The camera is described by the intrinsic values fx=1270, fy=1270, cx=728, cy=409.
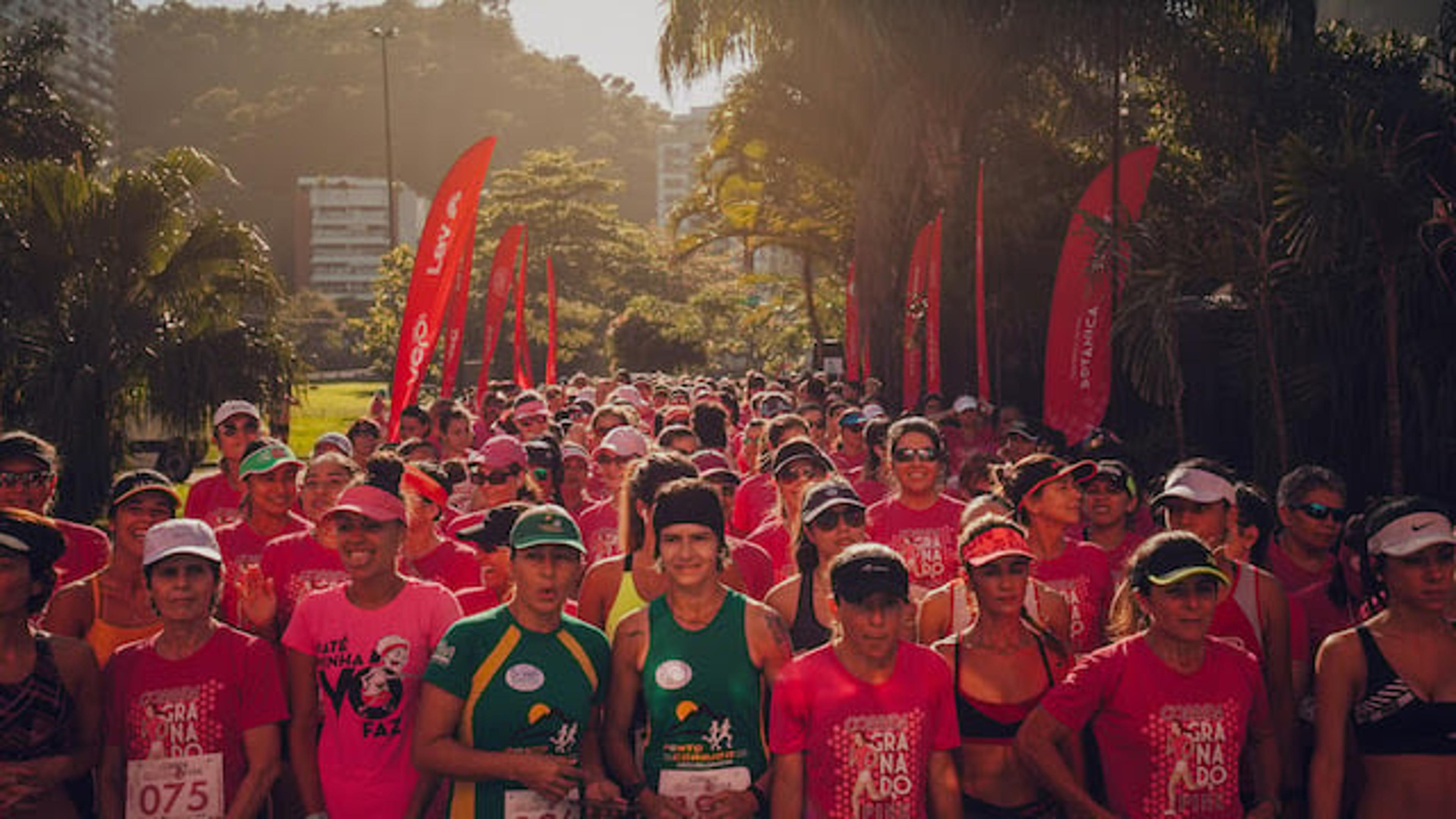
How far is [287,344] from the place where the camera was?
1603 cm

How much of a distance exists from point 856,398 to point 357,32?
14992 cm

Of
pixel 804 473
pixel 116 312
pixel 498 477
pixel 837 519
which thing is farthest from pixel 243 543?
pixel 116 312

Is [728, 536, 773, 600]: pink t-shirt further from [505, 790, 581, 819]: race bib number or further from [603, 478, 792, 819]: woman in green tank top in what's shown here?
[505, 790, 581, 819]: race bib number

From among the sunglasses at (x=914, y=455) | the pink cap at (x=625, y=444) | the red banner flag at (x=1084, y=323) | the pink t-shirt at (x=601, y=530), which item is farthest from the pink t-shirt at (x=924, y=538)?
the red banner flag at (x=1084, y=323)

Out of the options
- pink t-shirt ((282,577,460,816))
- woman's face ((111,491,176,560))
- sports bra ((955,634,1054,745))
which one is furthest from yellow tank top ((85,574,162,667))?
sports bra ((955,634,1054,745))

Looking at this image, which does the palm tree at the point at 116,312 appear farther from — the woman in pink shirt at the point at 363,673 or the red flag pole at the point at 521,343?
the woman in pink shirt at the point at 363,673

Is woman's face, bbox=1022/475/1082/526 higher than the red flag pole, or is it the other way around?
the red flag pole

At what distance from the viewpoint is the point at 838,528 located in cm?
518

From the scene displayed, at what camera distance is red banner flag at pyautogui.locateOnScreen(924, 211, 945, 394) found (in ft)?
51.8

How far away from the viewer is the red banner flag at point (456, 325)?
11.8 metres

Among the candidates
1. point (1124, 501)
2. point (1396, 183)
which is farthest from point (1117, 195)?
point (1124, 501)

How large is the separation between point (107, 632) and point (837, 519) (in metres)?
2.94

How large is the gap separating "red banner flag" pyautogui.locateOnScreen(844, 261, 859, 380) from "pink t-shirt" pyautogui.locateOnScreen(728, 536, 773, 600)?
19205 mm

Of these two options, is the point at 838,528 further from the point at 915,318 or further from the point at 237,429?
the point at 915,318
